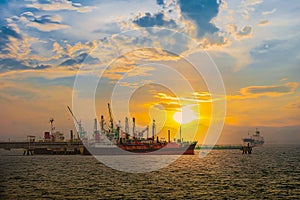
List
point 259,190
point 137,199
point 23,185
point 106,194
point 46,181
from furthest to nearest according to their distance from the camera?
point 46,181
point 23,185
point 259,190
point 106,194
point 137,199

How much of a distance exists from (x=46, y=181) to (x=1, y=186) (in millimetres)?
10664

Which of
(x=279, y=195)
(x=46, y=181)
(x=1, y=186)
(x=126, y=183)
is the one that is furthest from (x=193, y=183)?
(x=1, y=186)

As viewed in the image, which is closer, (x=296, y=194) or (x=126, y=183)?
(x=296, y=194)

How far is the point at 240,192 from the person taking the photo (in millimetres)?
63375

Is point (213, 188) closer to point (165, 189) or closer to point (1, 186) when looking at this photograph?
point (165, 189)

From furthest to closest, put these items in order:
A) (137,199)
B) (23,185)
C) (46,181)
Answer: (46,181) → (23,185) → (137,199)

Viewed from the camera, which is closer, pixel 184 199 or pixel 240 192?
pixel 184 199

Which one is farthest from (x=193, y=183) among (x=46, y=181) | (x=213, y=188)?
(x=46, y=181)

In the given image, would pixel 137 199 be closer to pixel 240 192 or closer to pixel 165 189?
pixel 165 189

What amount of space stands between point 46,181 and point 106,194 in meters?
23.6

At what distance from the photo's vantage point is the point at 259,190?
66.4 metres

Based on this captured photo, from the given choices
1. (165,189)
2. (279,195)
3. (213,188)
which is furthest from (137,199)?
(279,195)

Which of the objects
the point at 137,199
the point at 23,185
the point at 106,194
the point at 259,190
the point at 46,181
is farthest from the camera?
the point at 46,181

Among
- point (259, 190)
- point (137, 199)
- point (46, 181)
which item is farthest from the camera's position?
point (46, 181)
